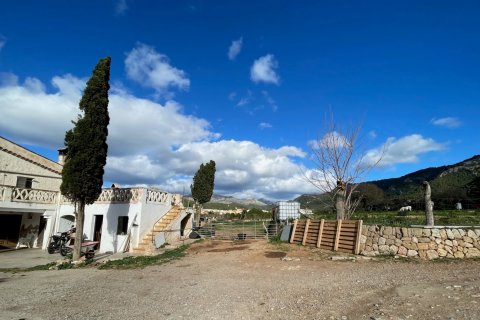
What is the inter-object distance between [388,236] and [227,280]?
331 inches

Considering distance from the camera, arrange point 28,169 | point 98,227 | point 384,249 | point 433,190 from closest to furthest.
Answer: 1. point 384,249
2. point 98,227
3. point 28,169
4. point 433,190

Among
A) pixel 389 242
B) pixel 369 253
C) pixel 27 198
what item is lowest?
pixel 369 253

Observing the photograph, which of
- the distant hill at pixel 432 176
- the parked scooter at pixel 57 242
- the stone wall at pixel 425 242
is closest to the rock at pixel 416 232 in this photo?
the stone wall at pixel 425 242

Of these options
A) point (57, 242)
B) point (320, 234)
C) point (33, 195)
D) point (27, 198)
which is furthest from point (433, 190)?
point (27, 198)

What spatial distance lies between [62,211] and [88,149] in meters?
9.60

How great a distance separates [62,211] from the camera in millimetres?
Result: 21812

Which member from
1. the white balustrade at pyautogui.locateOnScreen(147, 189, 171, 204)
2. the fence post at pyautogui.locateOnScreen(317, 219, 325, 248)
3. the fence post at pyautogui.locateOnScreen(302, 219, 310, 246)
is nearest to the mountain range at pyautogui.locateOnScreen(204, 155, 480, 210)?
the fence post at pyautogui.locateOnScreen(302, 219, 310, 246)

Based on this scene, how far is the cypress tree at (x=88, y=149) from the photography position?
1467cm

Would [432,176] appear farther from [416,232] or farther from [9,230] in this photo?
[9,230]

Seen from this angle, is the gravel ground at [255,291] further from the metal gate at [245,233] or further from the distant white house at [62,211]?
the metal gate at [245,233]

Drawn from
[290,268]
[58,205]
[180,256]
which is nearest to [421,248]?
[290,268]

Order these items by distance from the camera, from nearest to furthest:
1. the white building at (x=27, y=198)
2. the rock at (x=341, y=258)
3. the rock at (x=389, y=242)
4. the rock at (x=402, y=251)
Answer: the rock at (x=341, y=258), the rock at (x=402, y=251), the rock at (x=389, y=242), the white building at (x=27, y=198)

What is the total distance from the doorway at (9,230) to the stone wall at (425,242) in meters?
22.7

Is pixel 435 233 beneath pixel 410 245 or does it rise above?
above
